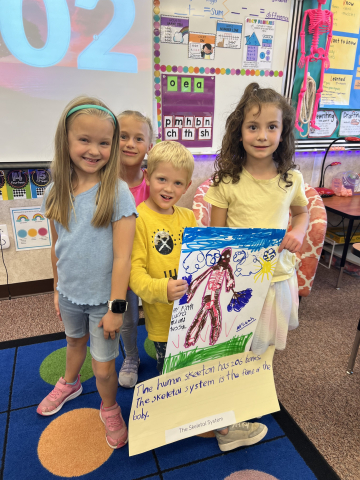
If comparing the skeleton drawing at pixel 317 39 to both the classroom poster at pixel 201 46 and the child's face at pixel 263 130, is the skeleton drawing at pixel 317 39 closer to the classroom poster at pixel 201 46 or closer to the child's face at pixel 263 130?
the classroom poster at pixel 201 46

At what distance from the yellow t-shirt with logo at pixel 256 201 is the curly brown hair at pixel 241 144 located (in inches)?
1.0

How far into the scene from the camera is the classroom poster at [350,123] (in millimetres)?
2724

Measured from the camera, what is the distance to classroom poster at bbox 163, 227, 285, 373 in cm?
91

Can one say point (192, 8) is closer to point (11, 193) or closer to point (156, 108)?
point (156, 108)

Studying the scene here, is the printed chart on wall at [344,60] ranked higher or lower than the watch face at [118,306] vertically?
higher

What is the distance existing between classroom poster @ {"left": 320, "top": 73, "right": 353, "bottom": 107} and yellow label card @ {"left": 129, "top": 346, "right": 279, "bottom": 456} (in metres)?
2.28

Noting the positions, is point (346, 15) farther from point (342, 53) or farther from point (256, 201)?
point (256, 201)

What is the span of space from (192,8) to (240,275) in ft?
6.32

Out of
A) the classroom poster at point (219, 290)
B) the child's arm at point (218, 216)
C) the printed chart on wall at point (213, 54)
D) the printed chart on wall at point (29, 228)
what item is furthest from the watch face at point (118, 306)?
the printed chart on wall at point (213, 54)

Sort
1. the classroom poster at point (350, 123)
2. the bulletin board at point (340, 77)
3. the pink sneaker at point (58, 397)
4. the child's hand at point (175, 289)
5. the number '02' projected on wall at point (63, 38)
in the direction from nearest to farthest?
the child's hand at point (175, 289) < the pink sneaker at point (58, 397) < the number '02' projected on wall at point (63, 38) < the bulletin board at point (340, 77) < the classroom poster at point (350, 123)

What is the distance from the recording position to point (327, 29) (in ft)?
7.72

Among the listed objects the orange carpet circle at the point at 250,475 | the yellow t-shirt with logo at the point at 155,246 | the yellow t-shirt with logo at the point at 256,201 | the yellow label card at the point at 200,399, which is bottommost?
the orange carpet circle at the point at 250,475

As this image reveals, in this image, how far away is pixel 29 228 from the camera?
7.15 feet

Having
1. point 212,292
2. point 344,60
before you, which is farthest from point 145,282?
point 344,60
